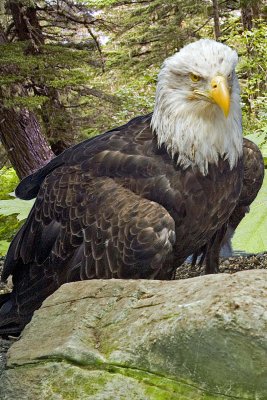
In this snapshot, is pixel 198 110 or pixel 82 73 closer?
pixel 198 110

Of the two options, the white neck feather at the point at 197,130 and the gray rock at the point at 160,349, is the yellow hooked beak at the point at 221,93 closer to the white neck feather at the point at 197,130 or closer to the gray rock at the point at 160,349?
the white neck feather at the point at 197,130

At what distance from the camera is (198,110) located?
3395 mm

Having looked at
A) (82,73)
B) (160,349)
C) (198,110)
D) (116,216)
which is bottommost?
(82,73)

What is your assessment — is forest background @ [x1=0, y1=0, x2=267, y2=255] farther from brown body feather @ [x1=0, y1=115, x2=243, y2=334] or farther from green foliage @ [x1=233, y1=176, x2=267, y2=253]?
brown body feather @ [x1=0, y1=115, x2=243, y2=334]

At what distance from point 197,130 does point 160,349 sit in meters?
1.79

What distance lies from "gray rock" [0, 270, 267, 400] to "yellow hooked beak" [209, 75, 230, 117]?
1265 millimetres

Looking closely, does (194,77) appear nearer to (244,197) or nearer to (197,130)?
(197,130)

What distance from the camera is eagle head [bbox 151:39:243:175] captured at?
10.8 feet

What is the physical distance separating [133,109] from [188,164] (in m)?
8.37

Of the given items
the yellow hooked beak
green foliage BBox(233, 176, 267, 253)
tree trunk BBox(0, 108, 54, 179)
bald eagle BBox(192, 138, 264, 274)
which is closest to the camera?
green foliage BBox(233, 176, 267, 253)

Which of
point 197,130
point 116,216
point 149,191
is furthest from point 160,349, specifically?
point 197,130

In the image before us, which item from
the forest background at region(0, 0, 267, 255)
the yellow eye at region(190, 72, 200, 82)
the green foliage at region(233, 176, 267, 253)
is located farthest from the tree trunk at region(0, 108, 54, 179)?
the green foliage at region(233, 176, 267, 253)

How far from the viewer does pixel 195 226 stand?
11.0 feet

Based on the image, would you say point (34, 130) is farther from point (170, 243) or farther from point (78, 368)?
point (78, 368)
